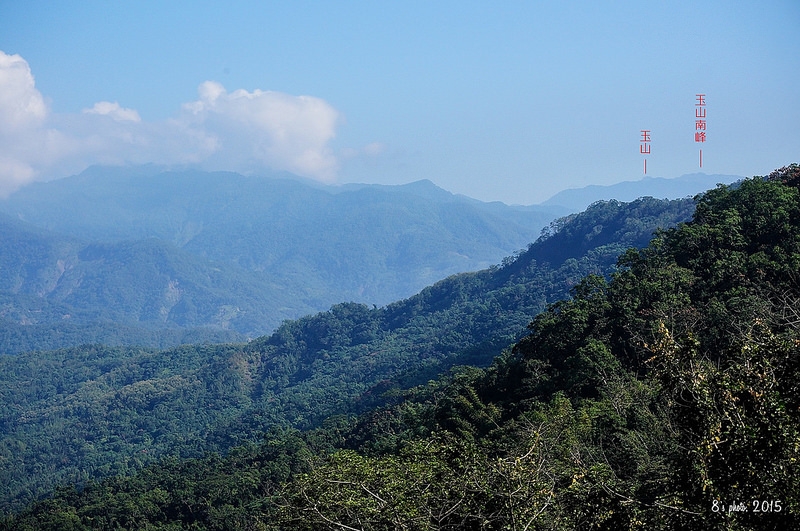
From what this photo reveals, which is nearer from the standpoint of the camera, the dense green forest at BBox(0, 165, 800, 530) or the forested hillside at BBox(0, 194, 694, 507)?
the dense green forest at BBox(0, 165, 800, 530)

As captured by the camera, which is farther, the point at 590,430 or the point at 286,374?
the point at 286,374

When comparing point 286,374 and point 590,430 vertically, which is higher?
point 590,430

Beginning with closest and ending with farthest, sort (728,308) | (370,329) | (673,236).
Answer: (728,308), (673,236), (370,329)

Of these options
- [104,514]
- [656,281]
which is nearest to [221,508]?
[104,514]

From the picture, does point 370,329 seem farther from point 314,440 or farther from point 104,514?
point 104,514
